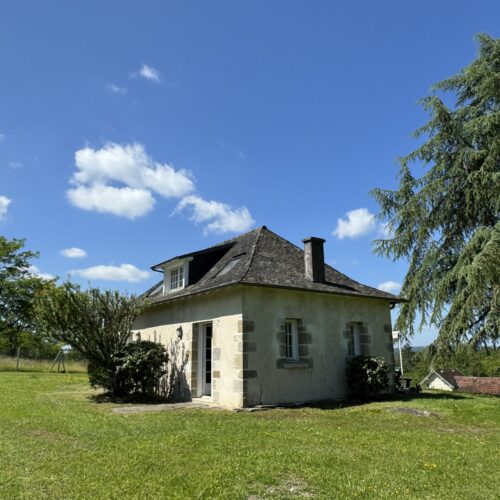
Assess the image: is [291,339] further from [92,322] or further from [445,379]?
[445,379]

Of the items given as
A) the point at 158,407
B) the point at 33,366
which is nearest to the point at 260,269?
the point at 158,407

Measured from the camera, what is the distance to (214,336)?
1168 cm

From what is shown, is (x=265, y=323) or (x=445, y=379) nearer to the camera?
(x=265, y=323)

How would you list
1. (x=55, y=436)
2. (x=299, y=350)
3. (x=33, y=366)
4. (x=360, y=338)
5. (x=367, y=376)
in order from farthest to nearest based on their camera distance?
(x=33, y=366) → (x=360, y=338) → (x=367, y=376) → (x=299, y=350) → (x=55, y=436)

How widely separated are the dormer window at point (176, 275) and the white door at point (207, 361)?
6.48ft

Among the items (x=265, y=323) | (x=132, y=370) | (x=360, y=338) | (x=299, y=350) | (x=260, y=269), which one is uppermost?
(x=260, y=269)

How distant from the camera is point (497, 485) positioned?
470cm

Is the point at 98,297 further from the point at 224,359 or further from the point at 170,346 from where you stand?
the point at 224,359

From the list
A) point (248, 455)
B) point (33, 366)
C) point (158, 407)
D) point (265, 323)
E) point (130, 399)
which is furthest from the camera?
point (33, 366)

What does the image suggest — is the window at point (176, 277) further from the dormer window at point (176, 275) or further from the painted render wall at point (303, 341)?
the painted render wall at point (303, 341)

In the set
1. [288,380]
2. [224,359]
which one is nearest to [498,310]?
[288,380]

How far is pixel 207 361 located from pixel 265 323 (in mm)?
2693

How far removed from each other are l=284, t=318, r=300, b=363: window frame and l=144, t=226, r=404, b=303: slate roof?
1099mm

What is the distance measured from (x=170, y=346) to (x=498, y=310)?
35.2ft
